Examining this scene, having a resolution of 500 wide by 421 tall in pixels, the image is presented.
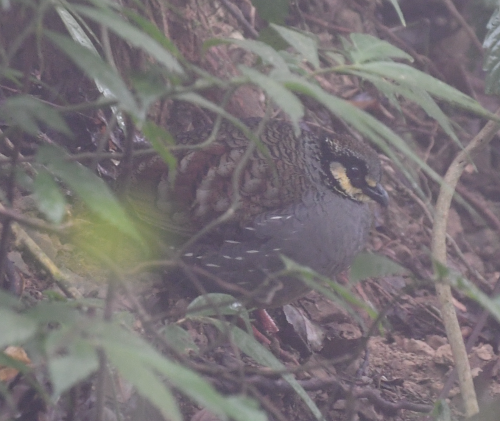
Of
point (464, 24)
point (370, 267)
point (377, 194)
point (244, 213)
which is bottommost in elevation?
point (377, 194)

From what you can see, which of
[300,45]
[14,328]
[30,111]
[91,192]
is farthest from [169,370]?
[300,45]

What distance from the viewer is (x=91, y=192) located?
1.05 meters

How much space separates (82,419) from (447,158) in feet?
13.0

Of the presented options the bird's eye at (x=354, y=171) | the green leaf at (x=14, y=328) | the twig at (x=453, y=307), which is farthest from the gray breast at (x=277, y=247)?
the green leaf at (x=14, y=328)

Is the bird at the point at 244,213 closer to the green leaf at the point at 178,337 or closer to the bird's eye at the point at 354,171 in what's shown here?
the bird's eye at the point at 354,171

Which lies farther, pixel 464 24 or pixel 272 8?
pixel 464 24

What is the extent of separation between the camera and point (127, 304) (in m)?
2.89

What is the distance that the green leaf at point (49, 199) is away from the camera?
3.48ft

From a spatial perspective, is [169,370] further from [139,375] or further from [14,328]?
[14,328]

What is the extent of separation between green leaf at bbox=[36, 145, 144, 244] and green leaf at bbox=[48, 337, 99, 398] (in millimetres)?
241

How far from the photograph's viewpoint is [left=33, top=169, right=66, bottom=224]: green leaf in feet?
3.48

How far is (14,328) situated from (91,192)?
0.26m

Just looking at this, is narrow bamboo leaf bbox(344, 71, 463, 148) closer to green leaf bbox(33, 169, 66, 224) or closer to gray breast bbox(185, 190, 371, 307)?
green leaf bbox(33, 169, 66, 224)

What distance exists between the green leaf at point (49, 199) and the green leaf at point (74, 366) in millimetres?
281
